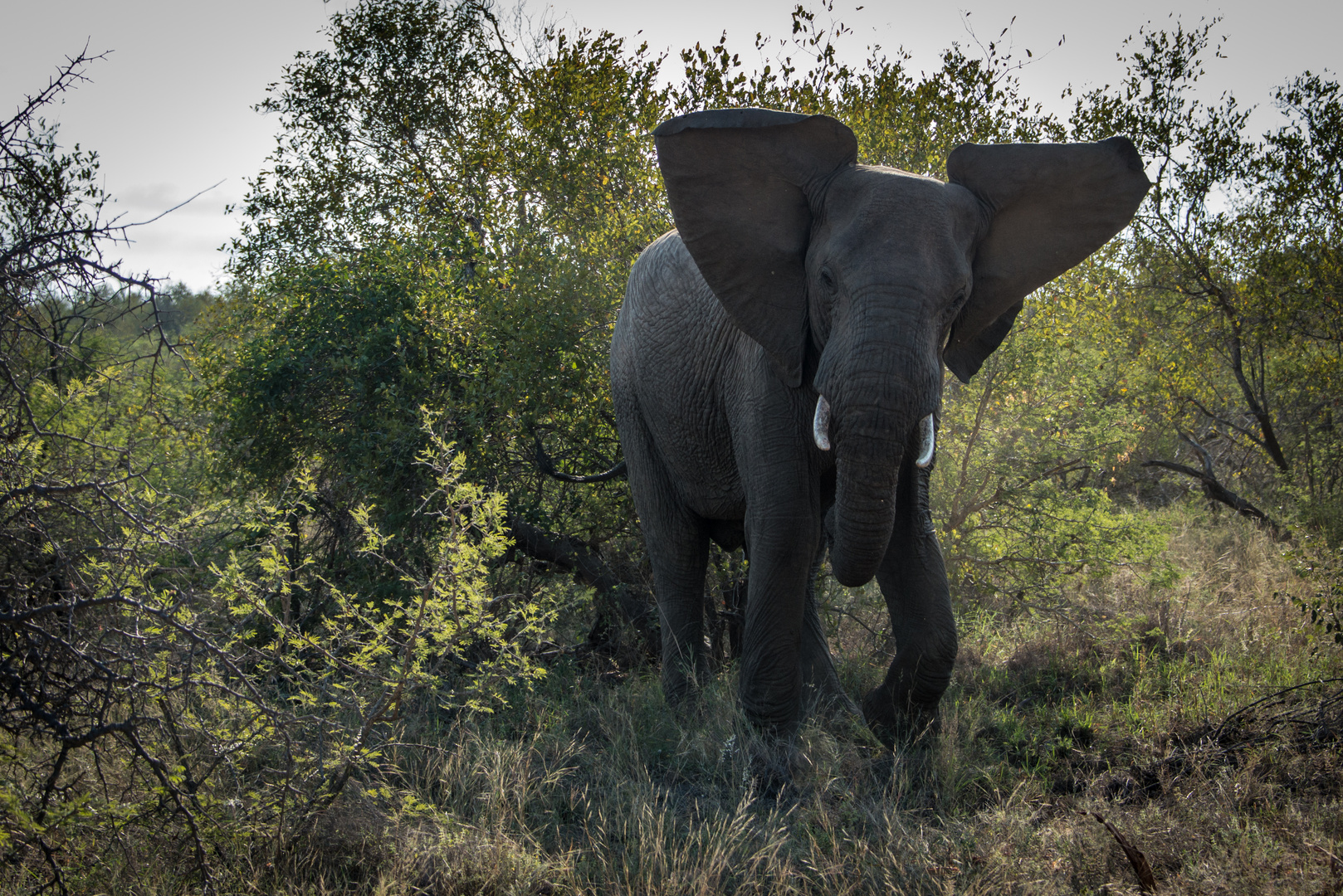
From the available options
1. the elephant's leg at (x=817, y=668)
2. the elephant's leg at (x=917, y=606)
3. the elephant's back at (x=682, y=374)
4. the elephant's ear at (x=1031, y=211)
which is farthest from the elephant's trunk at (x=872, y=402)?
the elephant's leg at (x=817, y=668)

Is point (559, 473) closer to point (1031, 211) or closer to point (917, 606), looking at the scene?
point (917, 606)

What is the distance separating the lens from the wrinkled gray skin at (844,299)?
4148 mm

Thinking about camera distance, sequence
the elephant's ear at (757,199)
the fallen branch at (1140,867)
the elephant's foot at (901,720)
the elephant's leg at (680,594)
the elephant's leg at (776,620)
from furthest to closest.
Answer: the elephant's leg at (680,594) → the elephant's foot at (901,720) → the elephant's leg at (776,620) → the elephant's ear at (757,199) → the fallen branch at (1140,867)

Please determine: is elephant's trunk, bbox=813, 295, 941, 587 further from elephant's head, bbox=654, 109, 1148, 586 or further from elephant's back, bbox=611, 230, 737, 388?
elephant's back, bbox=611, 230, 737, 388

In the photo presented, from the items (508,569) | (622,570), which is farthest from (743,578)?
(508,569)

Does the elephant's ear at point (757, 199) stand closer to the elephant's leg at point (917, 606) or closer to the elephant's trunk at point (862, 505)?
the elephant's trunk at point (862, 505)

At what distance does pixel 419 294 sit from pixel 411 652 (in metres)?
4.03

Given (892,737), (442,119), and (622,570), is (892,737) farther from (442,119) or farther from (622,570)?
(442,119)

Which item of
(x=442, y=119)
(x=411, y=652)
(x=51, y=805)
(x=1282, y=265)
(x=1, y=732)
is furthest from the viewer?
(x=442, y=119)

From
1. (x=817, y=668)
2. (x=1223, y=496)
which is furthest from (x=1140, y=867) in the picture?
(x=1223, y=496)

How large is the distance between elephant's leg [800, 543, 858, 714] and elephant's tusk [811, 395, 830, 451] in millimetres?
1705

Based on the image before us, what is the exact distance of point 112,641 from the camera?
12.3 ft

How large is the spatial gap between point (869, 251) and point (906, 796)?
241 cm

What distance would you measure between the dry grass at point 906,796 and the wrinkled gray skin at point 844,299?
0.57 metres
